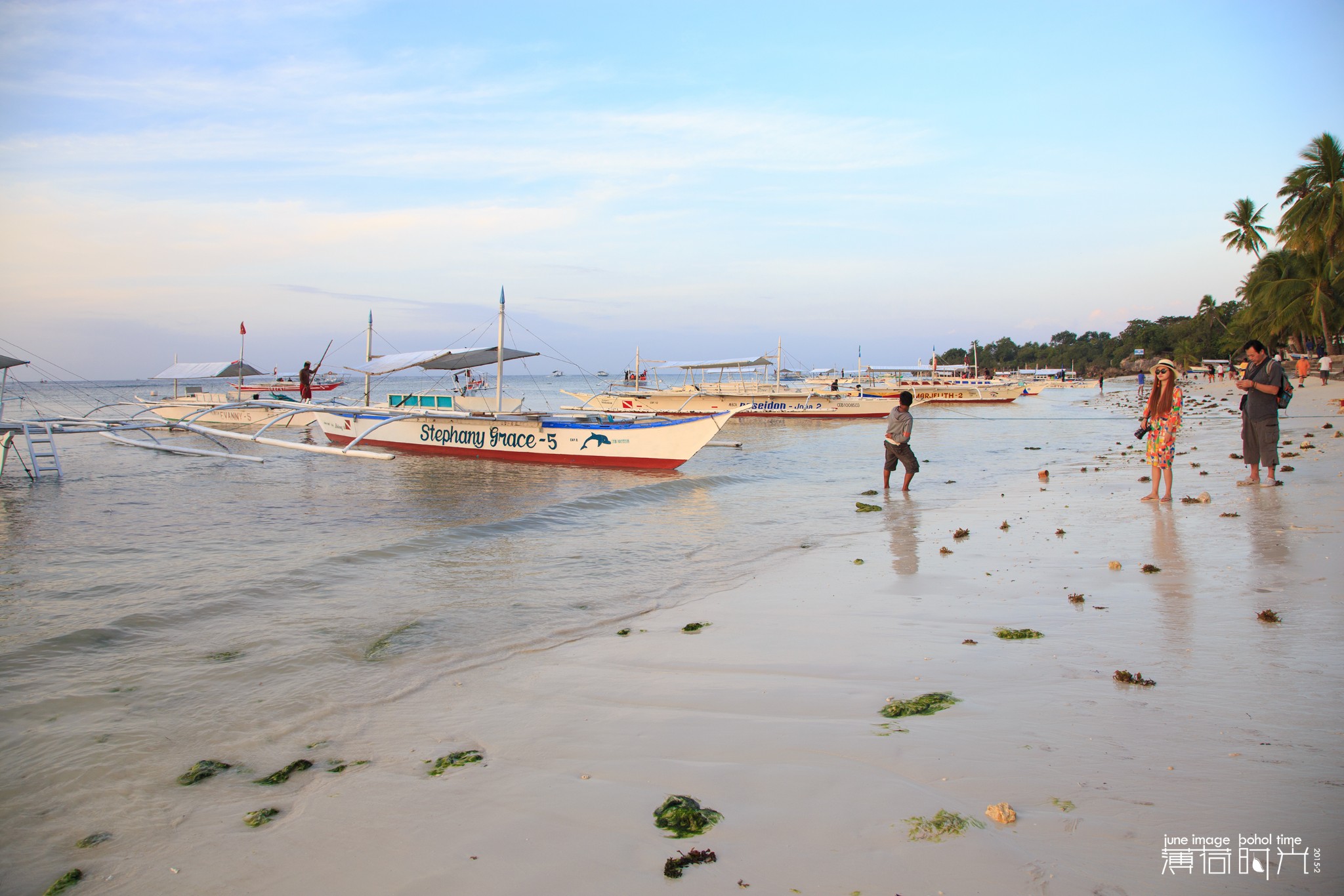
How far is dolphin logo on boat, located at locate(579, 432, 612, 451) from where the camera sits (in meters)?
17.0

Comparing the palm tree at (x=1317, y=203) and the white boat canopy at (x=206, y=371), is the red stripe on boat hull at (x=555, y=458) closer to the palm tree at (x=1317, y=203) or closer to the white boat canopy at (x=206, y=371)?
the white boat canopy at (x=206, y=371)

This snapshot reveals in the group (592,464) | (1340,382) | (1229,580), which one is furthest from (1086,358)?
(1229,580)

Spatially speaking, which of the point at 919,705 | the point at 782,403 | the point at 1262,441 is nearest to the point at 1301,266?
the point at 782,403

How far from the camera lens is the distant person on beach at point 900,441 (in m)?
11.6

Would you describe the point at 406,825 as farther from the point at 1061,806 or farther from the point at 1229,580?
the point at 1229,580

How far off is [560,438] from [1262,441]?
41.6 feet

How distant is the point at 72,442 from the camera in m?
24.2

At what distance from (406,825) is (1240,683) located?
390 centimetres

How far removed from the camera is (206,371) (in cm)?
3044

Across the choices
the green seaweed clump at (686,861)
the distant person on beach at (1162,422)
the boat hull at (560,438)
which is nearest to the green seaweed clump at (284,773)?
the green seaweed clump at (686,861)

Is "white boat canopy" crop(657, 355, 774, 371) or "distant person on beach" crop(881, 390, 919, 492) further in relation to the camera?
"white boat canopy" crop(657, 355, 774, 371)

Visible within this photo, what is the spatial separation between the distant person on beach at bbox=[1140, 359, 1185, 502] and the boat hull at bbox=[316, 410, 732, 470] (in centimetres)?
816

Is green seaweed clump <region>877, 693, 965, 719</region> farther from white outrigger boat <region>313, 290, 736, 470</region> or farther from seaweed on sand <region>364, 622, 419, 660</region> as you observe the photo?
white outrigger boat <region>313, 290, 736, 470</region>

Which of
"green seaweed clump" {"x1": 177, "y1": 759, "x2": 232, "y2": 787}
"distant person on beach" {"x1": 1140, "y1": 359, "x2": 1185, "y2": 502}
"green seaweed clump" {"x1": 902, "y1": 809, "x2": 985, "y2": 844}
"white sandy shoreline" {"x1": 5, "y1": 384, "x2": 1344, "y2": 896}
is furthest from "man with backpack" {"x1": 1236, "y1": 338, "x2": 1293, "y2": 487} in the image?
"green seaweed clump" {"x1": 177, "y1": 759, "x2": 232, "y2": 787}
